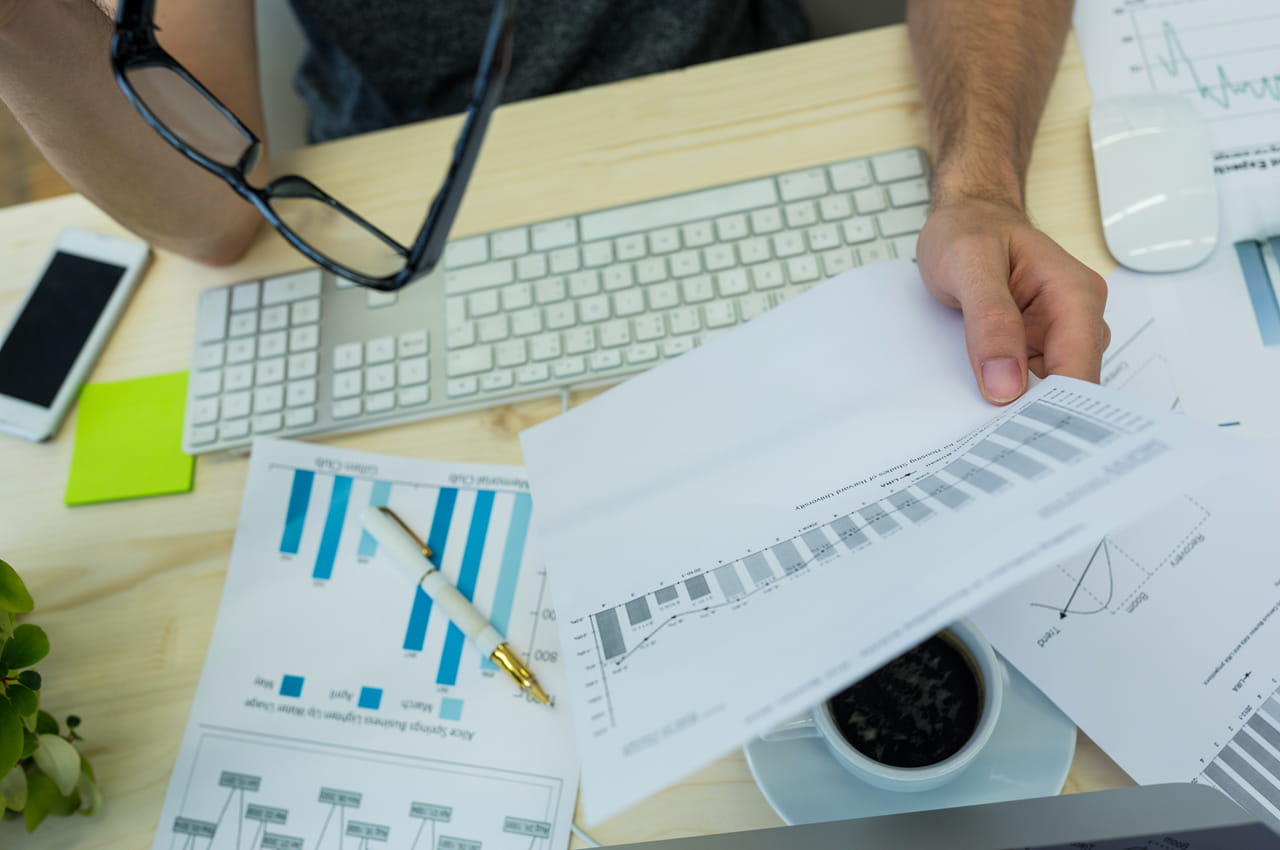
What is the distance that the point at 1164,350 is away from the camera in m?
0.58

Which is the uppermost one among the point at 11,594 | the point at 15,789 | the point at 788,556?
the point at 788,556

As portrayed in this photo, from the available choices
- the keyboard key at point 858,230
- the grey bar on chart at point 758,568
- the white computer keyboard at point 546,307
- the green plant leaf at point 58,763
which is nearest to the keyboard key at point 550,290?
the white computer keyboard at point 546,307

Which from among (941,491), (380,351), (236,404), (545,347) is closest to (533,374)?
(545,347)

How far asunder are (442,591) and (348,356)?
20 cm

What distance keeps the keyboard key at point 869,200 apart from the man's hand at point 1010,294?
0.24 ft

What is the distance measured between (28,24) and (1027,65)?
0.71 meters

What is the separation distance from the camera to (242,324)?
27.2 inches

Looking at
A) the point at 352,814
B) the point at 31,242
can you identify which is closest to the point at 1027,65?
the point at 352,814

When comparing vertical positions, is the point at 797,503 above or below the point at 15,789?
above

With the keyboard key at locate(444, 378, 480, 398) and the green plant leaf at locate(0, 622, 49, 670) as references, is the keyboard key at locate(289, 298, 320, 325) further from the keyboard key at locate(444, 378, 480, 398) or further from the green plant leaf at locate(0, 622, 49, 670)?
the green plant leaf at locate(0, 622, 49, 670)

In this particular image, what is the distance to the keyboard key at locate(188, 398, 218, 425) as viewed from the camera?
66 cm

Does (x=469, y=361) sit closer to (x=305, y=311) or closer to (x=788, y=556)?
(x=305, y=311)

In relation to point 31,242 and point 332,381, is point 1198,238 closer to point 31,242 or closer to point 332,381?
point 332,381

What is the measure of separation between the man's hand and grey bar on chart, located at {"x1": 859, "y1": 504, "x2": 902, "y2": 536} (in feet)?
0.37
